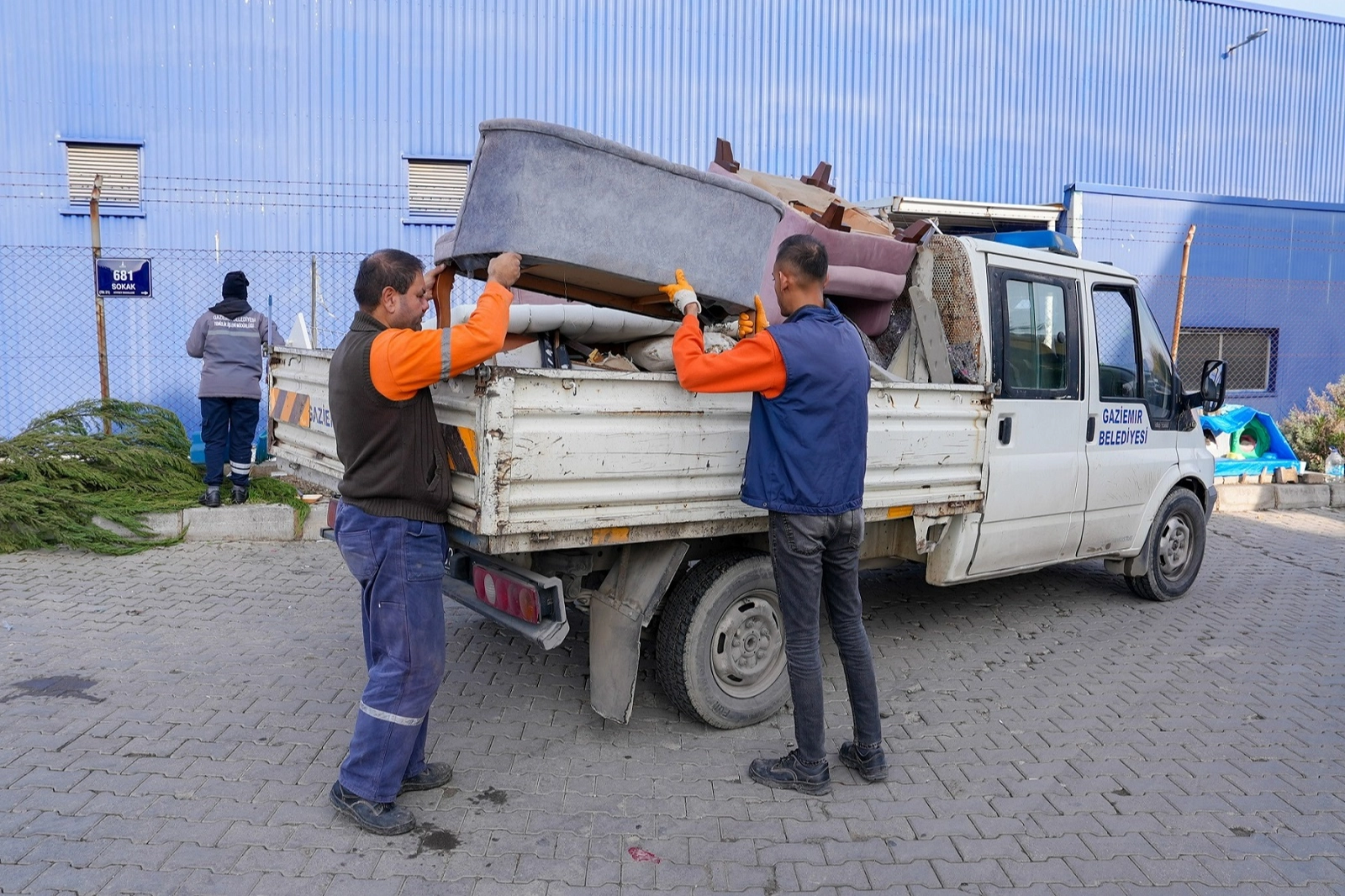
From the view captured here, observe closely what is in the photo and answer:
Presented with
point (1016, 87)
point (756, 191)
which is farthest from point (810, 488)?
point (1016, 87)

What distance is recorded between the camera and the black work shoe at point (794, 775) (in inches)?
137

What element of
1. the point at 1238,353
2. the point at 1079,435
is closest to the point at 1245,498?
the point at 1238,353

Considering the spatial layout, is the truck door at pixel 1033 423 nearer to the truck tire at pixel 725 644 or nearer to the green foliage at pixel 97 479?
the truck tire at pixel 725 644

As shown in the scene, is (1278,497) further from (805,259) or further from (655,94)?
(805,259)

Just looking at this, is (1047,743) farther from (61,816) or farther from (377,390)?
(61,816)

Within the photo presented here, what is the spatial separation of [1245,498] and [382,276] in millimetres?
9933

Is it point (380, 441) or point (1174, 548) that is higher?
point (380, 441)

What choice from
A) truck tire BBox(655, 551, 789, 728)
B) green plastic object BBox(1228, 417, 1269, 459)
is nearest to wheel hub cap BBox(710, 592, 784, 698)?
truck tire BBox(655, 551, 789, 728)

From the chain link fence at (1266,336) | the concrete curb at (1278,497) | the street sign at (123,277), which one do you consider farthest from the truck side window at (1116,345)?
the chain link fence at (1266,336)

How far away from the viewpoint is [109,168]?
1125 cm

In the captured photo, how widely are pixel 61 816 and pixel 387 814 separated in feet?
3.62

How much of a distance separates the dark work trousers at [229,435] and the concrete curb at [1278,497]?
961 centimetres

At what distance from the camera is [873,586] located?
20.9 ft

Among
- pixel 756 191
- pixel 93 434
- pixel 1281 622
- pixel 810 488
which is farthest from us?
pixel 93 434
